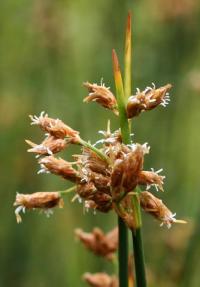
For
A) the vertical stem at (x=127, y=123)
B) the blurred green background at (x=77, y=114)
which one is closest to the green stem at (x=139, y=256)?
the vertical stem at (x=127, y=123)

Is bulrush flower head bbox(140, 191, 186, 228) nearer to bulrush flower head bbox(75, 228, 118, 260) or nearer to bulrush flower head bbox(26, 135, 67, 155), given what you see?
bulrush flower head bbox(26, 135, 67, 155)

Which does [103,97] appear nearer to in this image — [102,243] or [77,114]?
[102,243]

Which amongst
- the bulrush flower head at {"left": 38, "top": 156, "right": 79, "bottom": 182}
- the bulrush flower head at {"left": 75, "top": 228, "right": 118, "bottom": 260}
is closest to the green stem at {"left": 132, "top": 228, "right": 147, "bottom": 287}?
the bulrush flower head at {"left": 38, "top": 156, "right": 79, "bottom": 182}

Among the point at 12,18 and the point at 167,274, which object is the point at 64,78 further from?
the point at 167,274

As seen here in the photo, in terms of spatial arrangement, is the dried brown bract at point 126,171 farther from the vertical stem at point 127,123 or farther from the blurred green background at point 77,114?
the blurred green background at point 77,114

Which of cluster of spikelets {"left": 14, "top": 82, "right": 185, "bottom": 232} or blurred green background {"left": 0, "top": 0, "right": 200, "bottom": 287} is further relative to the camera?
blurred green background {"left": 0, "top": 0, "right": 200, "bottom": 287}

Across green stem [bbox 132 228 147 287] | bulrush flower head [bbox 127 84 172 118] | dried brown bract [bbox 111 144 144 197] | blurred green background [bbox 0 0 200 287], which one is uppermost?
blurred green background [bbox 0 0 200 287]

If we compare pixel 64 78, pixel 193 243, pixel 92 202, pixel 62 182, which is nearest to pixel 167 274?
pixel 193 243
